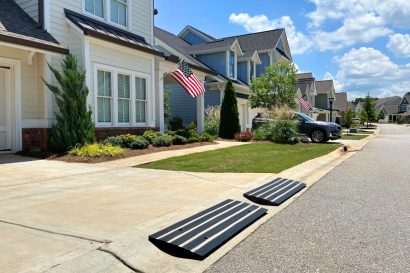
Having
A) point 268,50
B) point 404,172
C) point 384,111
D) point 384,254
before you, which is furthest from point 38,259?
point 384,111

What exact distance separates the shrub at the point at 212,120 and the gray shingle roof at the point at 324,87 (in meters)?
37.5

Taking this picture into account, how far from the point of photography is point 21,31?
38.4 ft

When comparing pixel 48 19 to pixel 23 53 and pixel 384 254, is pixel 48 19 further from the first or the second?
pixel 384 254

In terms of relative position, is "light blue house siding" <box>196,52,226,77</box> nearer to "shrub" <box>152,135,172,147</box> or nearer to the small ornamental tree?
the small ornamental tree

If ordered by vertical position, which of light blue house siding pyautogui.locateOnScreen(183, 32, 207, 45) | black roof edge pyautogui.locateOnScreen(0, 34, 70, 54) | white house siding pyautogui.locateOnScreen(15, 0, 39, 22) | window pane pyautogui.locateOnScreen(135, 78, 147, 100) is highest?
light blue house siding pyautogui.locateOnScreen(183, 32, 207, 45)

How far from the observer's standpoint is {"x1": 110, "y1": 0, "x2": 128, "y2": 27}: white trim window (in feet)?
51.8

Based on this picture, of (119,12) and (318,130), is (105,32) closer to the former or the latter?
(119,12)

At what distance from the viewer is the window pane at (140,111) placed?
52.4ft

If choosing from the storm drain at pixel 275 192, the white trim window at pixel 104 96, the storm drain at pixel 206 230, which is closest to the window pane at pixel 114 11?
the white trim window at pixel 104 96

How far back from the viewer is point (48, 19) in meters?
12.8

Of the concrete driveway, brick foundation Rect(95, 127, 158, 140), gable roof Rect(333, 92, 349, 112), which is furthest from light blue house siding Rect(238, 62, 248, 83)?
gable roof Rect(333, 92, 349, 112)

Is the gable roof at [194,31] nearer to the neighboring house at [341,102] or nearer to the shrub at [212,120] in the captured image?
the shrub at [212,120]

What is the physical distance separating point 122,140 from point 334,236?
9875mm

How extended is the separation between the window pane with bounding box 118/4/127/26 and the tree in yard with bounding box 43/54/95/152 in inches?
180
